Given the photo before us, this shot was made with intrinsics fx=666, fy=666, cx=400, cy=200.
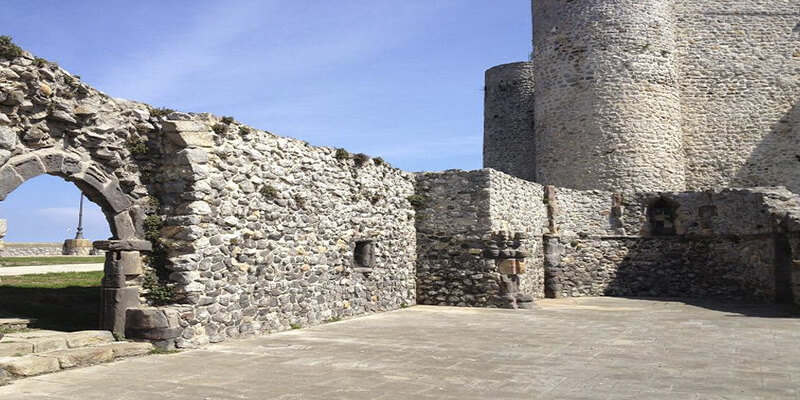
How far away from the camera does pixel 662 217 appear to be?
786 inches

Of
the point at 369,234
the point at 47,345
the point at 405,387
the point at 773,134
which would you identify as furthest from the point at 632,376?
the point at 773,134

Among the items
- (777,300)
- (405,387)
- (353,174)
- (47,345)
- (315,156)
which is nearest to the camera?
(405,387)

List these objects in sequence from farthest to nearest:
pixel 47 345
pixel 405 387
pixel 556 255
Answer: pixel 556 255 < pixel 47 345 < pixel 405 387

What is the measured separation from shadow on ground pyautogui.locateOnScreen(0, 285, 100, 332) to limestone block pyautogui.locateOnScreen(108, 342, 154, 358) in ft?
3.54

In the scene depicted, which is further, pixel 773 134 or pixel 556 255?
pixel 773 134

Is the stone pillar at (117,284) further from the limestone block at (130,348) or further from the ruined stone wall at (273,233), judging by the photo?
the ruined stone wall at (273,233)

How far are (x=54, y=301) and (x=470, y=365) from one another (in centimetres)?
679

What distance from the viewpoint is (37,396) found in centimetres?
579

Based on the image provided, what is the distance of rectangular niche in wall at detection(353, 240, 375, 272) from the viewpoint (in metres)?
13.4

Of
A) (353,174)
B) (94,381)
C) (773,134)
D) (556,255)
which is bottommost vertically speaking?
(94,381)

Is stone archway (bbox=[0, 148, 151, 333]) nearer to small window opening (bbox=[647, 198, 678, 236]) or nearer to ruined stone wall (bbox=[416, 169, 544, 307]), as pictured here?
ruined stone wall (bbox=[416, 169, 544, 307])

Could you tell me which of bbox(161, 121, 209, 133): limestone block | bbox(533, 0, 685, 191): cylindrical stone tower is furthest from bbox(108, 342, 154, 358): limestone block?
bbox(533, 0, 685, 191): cylindrical stone tower

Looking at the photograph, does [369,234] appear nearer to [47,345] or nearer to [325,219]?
[325,219]

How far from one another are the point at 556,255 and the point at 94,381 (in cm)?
1406
